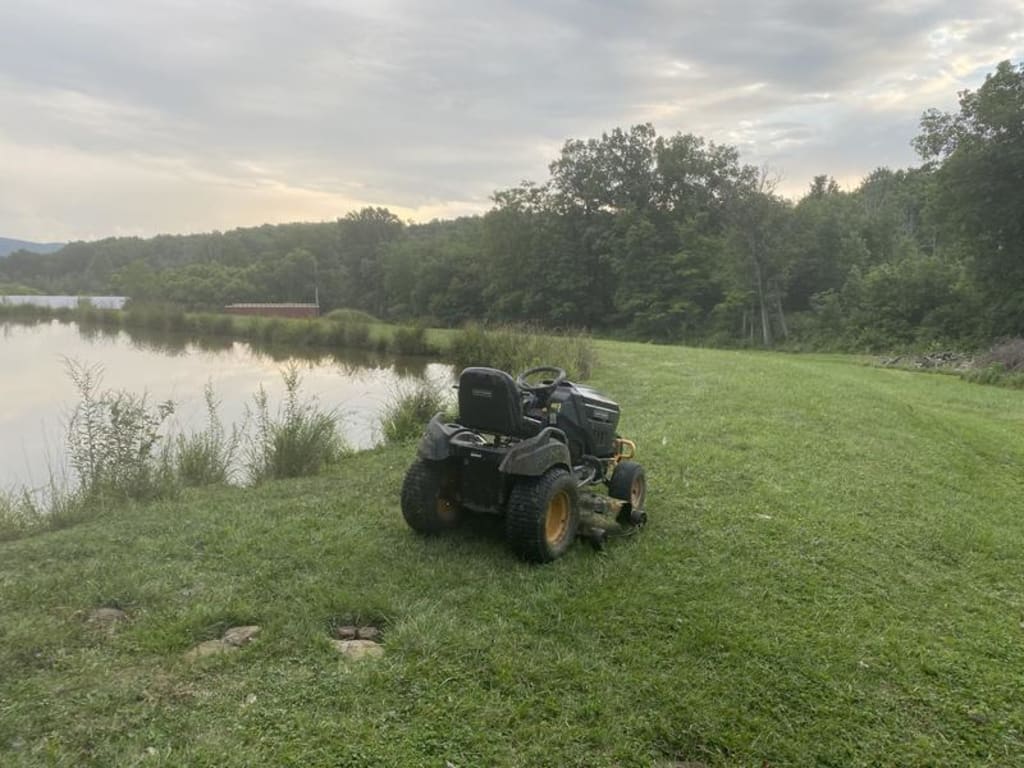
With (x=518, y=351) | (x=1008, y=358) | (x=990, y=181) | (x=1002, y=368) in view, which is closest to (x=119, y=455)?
(x=518, y=351)

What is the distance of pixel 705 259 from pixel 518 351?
2560 centimetres

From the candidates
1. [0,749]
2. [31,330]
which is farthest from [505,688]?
[31,330]

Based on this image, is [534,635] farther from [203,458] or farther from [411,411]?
[411,411]

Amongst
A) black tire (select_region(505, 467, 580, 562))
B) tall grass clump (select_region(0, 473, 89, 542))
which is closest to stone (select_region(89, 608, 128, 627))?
black tire (select_region(505, 467, 580, 562))

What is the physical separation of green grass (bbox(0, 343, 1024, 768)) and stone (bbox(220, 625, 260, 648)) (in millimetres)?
72

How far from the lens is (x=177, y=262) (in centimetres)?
6669

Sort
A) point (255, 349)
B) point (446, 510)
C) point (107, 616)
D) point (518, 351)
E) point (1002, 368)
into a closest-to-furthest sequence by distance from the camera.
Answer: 1. point (107, 616)
2. point (446, 510)
3. point (518, 351)
4. point (1002, 368)
5. point (255, 349)

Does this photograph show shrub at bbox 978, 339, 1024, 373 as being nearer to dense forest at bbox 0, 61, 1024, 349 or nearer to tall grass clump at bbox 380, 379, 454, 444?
dense forest at bbox 0, 61, 1024, 349

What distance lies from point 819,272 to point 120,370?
2832 cm

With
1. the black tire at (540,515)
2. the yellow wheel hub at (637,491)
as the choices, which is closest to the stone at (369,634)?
the black tire at (540,515)

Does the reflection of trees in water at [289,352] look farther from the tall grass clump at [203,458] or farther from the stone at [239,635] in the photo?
the stone at [239,635]

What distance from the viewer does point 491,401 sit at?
12.3ft

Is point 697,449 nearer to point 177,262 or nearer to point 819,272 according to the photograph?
point 819,272

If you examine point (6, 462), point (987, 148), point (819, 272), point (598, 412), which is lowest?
point (6, 462)
